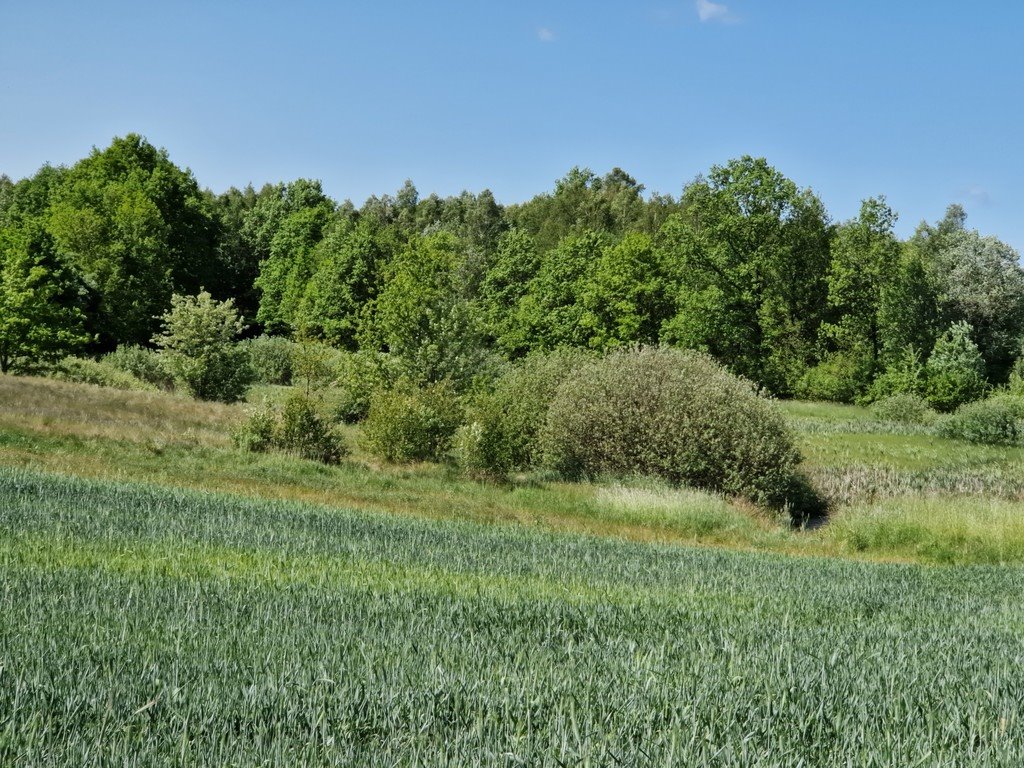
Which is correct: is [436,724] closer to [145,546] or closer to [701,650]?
[701,650]

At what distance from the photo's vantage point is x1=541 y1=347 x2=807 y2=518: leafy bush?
28.3 m

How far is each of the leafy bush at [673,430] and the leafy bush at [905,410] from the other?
20.6 meters

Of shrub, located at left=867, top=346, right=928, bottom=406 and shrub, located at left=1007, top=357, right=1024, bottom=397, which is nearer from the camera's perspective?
shrub, located at left=1007, top=357, right=1024, bottom=397

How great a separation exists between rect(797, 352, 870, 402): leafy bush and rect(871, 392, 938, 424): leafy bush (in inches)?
208

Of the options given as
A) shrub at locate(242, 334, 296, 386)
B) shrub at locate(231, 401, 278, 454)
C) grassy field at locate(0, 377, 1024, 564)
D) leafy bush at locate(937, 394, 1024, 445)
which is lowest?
grassy field at locate(0, 377, 1024, 564)

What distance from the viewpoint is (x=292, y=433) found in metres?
27.1

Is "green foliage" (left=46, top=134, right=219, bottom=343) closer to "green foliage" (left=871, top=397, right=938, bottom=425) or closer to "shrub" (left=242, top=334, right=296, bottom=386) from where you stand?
"shrub" (left=242, top=334, right=296, bottom=386)

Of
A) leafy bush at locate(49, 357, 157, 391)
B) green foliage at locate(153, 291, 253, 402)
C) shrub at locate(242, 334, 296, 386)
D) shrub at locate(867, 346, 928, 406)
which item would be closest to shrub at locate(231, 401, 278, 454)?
green foliage at locate(153, 291, 253, 402)

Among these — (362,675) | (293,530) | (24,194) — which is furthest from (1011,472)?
(24,194)

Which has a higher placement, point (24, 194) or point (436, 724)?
point (24, 194)

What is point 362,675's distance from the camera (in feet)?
15.1

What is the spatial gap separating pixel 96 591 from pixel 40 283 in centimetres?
4500

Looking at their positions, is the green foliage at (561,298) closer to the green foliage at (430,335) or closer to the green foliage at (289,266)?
the green foliage at (430,335)

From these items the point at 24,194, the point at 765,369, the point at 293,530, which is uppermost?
the point at 24,194
